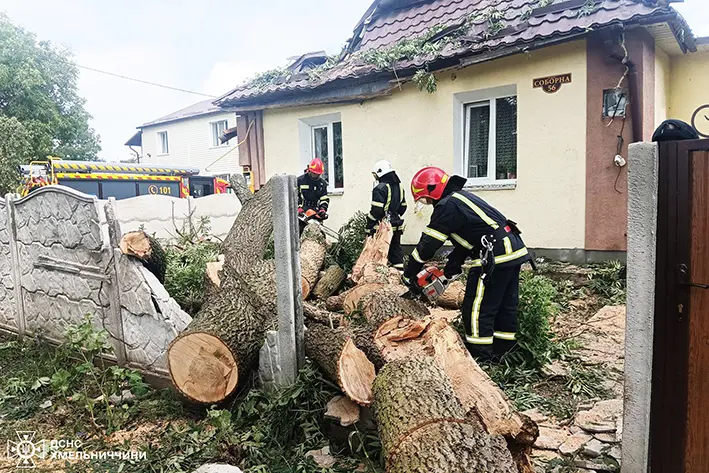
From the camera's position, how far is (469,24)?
7.21 m

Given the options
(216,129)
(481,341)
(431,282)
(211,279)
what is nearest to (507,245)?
(431,282)

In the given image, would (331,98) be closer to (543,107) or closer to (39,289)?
(543,107)

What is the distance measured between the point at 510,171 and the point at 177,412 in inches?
209

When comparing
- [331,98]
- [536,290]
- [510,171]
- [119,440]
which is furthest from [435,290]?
[331,98]

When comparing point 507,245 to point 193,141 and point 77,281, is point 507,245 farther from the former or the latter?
point 193,141

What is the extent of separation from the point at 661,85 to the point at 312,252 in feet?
17.2

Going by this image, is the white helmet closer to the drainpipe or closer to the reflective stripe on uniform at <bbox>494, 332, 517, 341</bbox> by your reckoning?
the drainpipe

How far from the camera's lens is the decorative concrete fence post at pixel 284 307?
361 cm

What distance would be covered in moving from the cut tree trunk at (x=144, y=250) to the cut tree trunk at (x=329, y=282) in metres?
1.97

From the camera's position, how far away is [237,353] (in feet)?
12.1

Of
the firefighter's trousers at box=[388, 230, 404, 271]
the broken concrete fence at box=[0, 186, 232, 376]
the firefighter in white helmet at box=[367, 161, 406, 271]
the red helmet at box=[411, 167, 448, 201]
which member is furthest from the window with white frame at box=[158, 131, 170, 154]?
the red helmet at box=[411, 167, 448, 201]

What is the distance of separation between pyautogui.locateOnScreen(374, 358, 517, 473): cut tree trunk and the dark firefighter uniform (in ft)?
13.1

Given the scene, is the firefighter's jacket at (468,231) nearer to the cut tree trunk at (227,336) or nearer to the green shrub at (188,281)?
the cut tree trunk at (227,336)

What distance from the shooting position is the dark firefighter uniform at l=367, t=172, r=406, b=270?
21.9 ft
